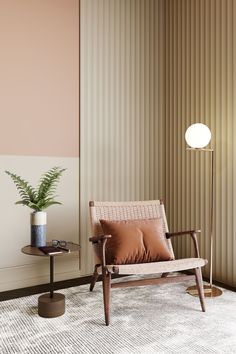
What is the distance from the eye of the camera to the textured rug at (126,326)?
237 cm

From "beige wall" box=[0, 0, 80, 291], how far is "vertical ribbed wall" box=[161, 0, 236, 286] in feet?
3.94

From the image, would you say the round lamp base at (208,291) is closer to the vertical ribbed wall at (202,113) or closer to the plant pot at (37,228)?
the vertical ribbed wall at (202,113)

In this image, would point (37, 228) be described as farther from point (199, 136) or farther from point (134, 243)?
point (199, 136)

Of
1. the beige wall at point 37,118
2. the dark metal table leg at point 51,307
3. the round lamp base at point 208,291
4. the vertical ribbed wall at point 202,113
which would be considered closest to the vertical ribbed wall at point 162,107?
the vertical ribbed wall at point 202,113

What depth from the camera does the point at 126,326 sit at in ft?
8.84

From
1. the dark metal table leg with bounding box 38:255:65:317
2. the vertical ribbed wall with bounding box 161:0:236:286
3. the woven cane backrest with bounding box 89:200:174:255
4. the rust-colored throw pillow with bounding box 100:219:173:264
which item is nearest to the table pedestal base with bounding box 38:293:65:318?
the dark metal table leg with bounding box 38:255:65:317

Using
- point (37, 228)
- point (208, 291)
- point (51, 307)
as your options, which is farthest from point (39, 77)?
point (208, 291)

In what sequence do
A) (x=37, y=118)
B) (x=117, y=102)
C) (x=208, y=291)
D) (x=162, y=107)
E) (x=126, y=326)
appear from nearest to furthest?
(x=126, y=326), (x=208, y=291), (x=37, y=118), (x=117, y=102), (x=162, y=107)

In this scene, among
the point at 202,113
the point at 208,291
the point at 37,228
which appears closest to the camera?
the point at 37,228

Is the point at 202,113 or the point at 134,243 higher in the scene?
the point at 202,113

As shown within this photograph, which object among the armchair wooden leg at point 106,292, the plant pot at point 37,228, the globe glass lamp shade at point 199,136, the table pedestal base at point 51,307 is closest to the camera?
the armchair wooden leg at point 106,292

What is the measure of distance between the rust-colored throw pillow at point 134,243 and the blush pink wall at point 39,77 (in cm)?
111

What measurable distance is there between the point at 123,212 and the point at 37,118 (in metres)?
1.28

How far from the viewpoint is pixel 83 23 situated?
4.01 metres
